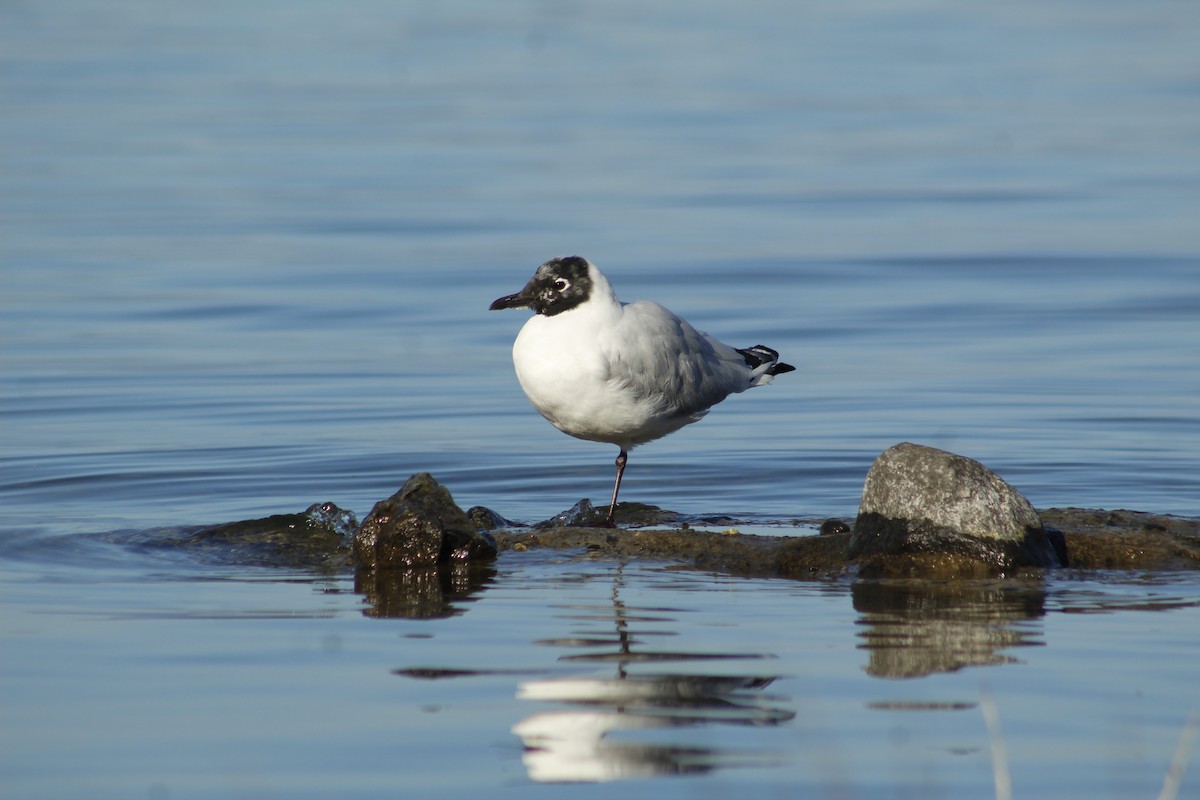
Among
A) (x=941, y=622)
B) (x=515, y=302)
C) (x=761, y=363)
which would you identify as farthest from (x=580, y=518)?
(x=941, y=622)

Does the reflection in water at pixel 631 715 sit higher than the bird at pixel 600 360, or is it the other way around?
the bird at pixel 600 360

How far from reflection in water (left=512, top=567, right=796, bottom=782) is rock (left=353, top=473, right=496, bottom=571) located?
1.56 m

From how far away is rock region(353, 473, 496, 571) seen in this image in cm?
761

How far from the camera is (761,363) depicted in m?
10.1

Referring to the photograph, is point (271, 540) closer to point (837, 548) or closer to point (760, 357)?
point (837, 548)

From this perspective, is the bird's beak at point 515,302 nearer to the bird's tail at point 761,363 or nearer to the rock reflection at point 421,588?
the rock reflection at point 421,588

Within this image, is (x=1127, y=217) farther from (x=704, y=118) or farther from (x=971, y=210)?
(x=704, y=118)

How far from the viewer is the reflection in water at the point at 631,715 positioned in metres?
4.82

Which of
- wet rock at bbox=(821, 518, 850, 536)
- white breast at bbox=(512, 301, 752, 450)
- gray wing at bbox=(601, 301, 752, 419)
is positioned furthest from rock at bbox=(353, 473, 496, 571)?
wet rock at bbox=(821, 518, 850, 536)

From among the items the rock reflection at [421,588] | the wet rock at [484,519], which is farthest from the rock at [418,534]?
the wet rock at [484,519]

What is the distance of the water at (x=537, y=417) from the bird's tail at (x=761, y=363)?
543mm

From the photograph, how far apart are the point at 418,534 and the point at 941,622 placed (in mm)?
2319

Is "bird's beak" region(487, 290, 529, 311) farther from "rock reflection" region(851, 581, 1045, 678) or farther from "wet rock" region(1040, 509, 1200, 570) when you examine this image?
"wet rock" region(1040, 509, 1200, 570)

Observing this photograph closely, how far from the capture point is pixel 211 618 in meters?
6.62
